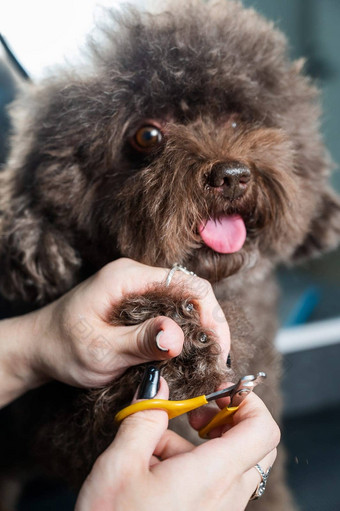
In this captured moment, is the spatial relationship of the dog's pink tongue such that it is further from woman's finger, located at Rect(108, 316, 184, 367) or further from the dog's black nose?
woman's finger, located at Rect(108, 316, 184, 367)

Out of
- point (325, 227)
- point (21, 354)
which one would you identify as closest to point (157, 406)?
point (21, 354)

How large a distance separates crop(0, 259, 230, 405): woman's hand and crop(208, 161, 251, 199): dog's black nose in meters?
0.16

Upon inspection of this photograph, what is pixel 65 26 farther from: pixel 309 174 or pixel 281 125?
pixel 309 174

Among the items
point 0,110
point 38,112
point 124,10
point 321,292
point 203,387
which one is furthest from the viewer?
point 321,292

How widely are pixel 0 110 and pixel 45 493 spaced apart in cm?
99

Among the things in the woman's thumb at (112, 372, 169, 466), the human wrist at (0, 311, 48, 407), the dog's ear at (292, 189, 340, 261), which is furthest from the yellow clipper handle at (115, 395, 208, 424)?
the dog's ear at (292, 189, 340, 261)

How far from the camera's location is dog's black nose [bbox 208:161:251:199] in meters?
0.82

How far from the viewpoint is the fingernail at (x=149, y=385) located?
24.9 inches

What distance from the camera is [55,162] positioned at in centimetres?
101

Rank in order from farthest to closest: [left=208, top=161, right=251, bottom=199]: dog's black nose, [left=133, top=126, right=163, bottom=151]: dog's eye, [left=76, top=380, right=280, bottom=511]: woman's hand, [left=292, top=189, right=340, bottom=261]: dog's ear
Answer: [left=292, top=189, right=340, bottom=261]: dog's ear, [left=133, top=126, right=163, bottom=151]: dog's eye, [left=208, top=161, right=251, bottom=199]: dog's black nose, [left=76, top=380, right=280, bottom=511]: woman's hand

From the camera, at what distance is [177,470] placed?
0.56m

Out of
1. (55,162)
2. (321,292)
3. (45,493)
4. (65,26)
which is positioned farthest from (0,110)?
(321,292)

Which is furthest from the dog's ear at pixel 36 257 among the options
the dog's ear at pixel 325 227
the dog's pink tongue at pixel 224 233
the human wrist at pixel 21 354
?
the dog's ear at pixel 325 227

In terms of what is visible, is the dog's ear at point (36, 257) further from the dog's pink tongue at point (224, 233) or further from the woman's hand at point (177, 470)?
the woman's hand at point (177, 470)
